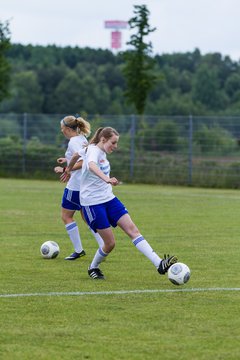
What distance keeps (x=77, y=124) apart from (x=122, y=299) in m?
4.06

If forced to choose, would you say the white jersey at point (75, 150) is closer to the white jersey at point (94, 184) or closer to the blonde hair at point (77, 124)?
the blonde hair at point (77, 124)

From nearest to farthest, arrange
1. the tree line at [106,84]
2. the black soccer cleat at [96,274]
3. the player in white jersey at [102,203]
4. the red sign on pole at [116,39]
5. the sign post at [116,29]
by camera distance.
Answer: the player in white jersey at [102,203], the black soccer cleat at [96,274], the red sign on pole at [116,39], the sign post at [116,29], the tree line at [106,84]

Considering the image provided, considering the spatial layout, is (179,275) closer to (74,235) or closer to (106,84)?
(74,235)

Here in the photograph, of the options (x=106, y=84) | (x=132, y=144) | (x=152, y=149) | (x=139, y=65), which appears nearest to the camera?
(x=152, y=149)

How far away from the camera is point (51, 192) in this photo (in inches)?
1080

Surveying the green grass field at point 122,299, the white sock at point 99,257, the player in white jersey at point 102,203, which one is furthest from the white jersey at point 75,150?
the white sock at point 99,257

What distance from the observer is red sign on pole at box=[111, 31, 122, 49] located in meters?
61.1

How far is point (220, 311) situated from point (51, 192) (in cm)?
1880

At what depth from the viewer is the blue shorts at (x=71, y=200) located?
1315cm

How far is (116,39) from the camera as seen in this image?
62.2 meters

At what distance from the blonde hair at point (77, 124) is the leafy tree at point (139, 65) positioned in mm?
25962

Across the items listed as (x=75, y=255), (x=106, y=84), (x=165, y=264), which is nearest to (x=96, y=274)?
(x=165, y=264)

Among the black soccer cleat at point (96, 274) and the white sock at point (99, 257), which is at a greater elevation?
the white sock at point (99, 257)

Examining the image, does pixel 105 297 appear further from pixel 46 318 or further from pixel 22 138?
pixel 22 138
